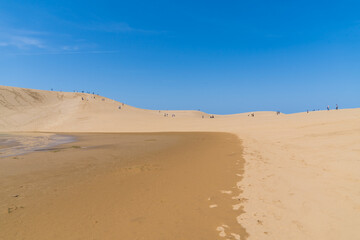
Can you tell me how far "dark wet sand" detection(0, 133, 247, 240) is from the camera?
12.2 ft

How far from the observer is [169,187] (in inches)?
239

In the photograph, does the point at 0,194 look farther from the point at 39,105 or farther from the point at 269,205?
the point at 39,105

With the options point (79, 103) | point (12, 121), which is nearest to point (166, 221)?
point (12, 121)

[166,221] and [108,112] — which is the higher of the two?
[108,112]

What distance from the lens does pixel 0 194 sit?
5.52 m

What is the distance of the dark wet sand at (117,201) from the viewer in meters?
3.72

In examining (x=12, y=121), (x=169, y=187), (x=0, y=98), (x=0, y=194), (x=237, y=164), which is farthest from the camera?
(x=0, y=98)

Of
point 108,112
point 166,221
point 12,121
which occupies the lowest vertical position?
point 166,221

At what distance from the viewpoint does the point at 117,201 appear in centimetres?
506

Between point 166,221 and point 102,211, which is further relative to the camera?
point 102,211

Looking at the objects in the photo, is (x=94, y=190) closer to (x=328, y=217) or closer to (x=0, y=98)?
(x=328, y=217)

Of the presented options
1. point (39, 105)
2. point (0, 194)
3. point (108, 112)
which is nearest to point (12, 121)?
point (39, 105)

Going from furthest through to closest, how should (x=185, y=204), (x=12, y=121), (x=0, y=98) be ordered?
(x=0, y=98) < (x=12, y=121) < (x=185, y=204)

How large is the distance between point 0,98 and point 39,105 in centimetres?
803
